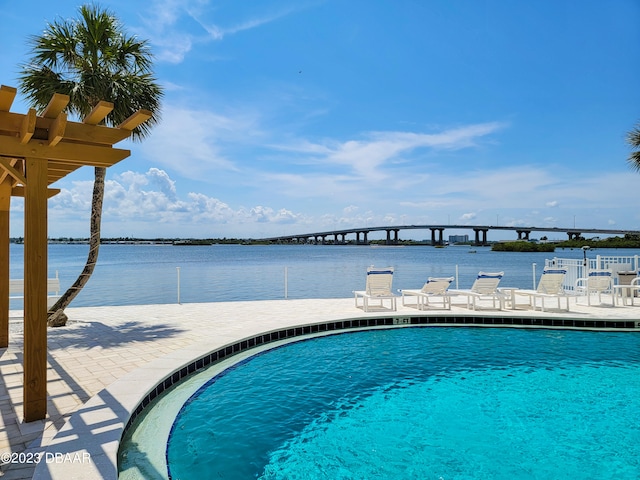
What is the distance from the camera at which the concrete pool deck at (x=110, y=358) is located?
2934 millimetres

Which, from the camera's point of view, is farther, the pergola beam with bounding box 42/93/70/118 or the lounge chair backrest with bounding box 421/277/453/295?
the lounge chair backrest with bounding box 421/277/453/295

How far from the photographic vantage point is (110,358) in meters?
5.49

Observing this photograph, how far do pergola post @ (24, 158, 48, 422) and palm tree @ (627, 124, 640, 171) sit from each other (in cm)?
1858

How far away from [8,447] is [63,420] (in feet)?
1.69

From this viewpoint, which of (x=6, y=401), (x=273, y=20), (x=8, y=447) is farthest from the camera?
(x=273, y=20)

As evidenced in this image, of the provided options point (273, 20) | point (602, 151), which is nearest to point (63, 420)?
point (273, 20)

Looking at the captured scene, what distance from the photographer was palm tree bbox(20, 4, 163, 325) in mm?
7484

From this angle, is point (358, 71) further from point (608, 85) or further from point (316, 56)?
point (608, 85)

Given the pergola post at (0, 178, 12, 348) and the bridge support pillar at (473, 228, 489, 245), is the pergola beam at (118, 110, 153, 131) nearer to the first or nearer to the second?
the pergola post at (0, 178, 12, 348)

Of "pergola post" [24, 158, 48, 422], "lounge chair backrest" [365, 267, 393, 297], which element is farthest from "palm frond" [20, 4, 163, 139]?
"lounge chair backrest" [365, 267, 393, 297]

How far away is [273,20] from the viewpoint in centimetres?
1291

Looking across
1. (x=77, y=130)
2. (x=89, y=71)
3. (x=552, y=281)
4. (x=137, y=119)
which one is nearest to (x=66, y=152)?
(x=77, y=130)

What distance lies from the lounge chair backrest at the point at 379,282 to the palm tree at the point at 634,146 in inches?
492

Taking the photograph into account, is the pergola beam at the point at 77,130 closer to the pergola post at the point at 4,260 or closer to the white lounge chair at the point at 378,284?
the pergola post at the point at 4,260
